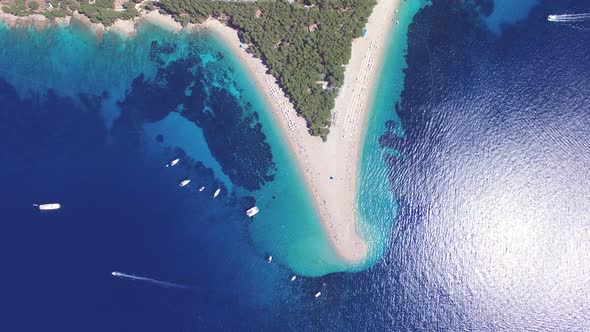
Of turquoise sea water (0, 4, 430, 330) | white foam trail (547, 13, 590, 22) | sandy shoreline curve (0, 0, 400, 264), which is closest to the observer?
turquoise sea water (0, 4, 430, 330)

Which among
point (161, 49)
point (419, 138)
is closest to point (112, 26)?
point (161, 49)

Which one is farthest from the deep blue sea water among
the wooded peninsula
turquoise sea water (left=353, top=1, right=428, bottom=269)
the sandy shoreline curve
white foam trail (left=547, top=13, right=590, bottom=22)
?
the wooded peninsula

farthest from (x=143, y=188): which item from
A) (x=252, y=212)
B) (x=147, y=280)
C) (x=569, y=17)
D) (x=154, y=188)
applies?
(x=569, y=17)

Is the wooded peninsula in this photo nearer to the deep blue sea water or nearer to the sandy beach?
the sandy beach

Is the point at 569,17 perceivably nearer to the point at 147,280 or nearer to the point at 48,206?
the point at 147,280

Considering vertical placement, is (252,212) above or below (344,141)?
below

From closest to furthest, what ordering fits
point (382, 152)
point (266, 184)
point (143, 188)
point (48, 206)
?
1. point (382, 152)
2. point (48, 206)
3. point (266, 184)
4. point (143, 188)

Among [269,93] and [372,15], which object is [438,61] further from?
[269,93]

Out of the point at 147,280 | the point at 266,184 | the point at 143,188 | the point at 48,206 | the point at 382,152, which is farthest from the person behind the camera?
the point at 143,188
